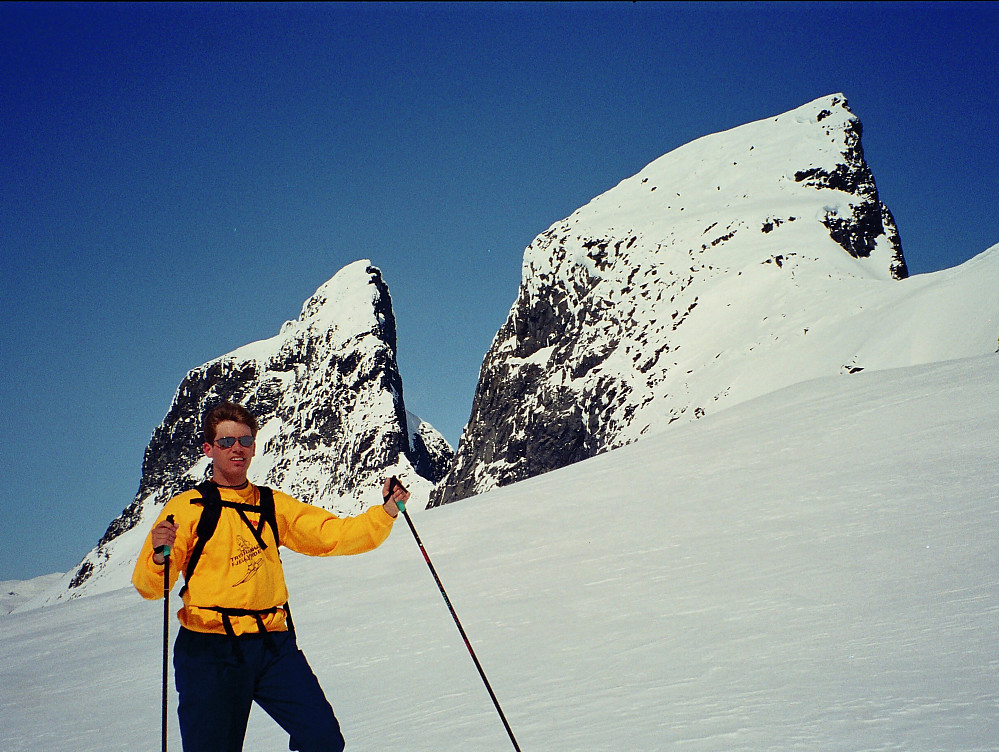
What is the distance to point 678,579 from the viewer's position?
313 inches

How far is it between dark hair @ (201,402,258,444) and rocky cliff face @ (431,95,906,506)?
44.3 meters

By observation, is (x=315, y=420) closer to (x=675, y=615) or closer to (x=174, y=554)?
(x=675, y=615)

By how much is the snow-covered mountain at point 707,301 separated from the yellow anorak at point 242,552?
39533 millimetres

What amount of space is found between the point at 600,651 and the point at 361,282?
142m

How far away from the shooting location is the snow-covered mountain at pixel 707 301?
1853 inches

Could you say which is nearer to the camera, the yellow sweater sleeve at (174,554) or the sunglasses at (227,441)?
the yellow sweater sleeve at (174,554)

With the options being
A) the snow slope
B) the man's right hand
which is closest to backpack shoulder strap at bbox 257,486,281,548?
the man's right hand

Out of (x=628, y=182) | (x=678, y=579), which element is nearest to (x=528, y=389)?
(x=628, y=182)

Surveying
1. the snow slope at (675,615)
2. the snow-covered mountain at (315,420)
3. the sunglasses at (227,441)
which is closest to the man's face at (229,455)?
the sunglasses at (227,441)

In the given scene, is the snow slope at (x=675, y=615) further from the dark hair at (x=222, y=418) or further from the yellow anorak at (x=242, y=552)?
the dark hair at (x=222, y=418)

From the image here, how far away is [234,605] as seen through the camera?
3439 mm

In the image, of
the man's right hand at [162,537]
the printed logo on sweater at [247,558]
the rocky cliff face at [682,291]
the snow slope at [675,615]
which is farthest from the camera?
the rocky cliff face at [682,291]

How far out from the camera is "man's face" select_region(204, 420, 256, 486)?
11.7 feet

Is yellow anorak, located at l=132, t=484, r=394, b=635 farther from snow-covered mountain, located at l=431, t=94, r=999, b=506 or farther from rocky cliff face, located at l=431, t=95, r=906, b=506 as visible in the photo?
rocky cliff face, located at l=431, t=95, r=906, b=506
